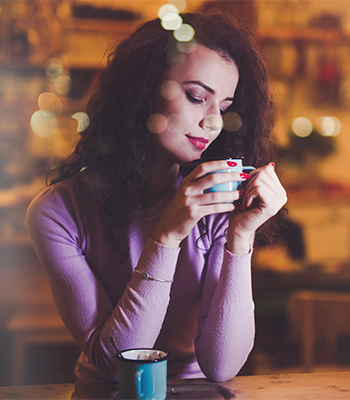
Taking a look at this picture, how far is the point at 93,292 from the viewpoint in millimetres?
916

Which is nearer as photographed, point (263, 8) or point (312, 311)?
point (312, 311)

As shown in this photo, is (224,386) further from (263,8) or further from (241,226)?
(263,8)

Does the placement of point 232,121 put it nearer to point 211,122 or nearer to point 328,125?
point 211,122

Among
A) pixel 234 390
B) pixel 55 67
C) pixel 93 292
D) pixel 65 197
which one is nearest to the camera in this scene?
pixel 234 390

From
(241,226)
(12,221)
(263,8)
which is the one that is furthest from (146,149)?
(263,8)

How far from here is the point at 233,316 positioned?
2.94 feet

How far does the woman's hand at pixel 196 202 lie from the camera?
2.69ft

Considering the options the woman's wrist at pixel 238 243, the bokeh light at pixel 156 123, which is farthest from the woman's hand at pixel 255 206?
the bokeh light at pixel 156 123

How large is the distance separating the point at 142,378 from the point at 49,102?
97.4 inches

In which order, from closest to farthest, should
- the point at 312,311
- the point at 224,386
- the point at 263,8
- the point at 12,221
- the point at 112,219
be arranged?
the point at 224,386, the point at 112,219, the point at 312,311, the point at 12,221, the point at 263,8

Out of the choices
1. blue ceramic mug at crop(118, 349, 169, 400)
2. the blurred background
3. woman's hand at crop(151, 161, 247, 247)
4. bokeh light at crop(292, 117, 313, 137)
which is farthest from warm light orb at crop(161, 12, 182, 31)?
bokeh light at crop(292, 117, 313, 137)

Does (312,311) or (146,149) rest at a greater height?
(146,149)

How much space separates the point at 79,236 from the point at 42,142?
6.74 ft

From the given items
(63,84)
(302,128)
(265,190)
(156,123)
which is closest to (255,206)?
(265,190)
